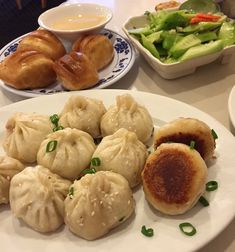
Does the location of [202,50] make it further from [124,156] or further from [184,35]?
Answer: [124,156]

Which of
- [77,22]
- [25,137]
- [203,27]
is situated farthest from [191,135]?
[77,22]

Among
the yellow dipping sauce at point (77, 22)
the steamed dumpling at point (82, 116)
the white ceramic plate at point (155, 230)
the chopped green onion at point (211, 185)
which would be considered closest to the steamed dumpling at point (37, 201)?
the white ceramic plate at point (155, 230)

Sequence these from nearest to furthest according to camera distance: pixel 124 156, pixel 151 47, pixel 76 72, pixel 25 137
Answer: pixel 124 156
pixel 25 137
pixel 76 72
pixel 151 47

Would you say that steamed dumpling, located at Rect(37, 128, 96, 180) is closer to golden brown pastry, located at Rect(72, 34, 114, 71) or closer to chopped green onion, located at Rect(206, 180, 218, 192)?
chopped green onion, located at Rect(206, 180, 218, 192)

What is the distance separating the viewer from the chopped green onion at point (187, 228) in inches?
35.5

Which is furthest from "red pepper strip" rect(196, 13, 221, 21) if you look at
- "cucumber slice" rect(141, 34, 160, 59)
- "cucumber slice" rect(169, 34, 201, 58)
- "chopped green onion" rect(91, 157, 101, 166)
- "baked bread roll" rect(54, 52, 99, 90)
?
"chopped green onion" rect(91, 157, 101, 166)

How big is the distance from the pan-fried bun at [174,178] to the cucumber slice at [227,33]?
29.4 inches

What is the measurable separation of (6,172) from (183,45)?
830 millimetres

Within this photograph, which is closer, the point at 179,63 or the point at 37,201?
the point at 37,201

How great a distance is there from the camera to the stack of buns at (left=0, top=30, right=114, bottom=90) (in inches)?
56.5

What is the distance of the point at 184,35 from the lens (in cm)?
159

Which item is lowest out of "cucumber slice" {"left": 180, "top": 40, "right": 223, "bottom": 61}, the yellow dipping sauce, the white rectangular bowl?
the white rectangular bowl

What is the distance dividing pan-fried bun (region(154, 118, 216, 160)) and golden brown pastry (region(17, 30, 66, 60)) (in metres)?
0.72

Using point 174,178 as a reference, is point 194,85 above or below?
below
